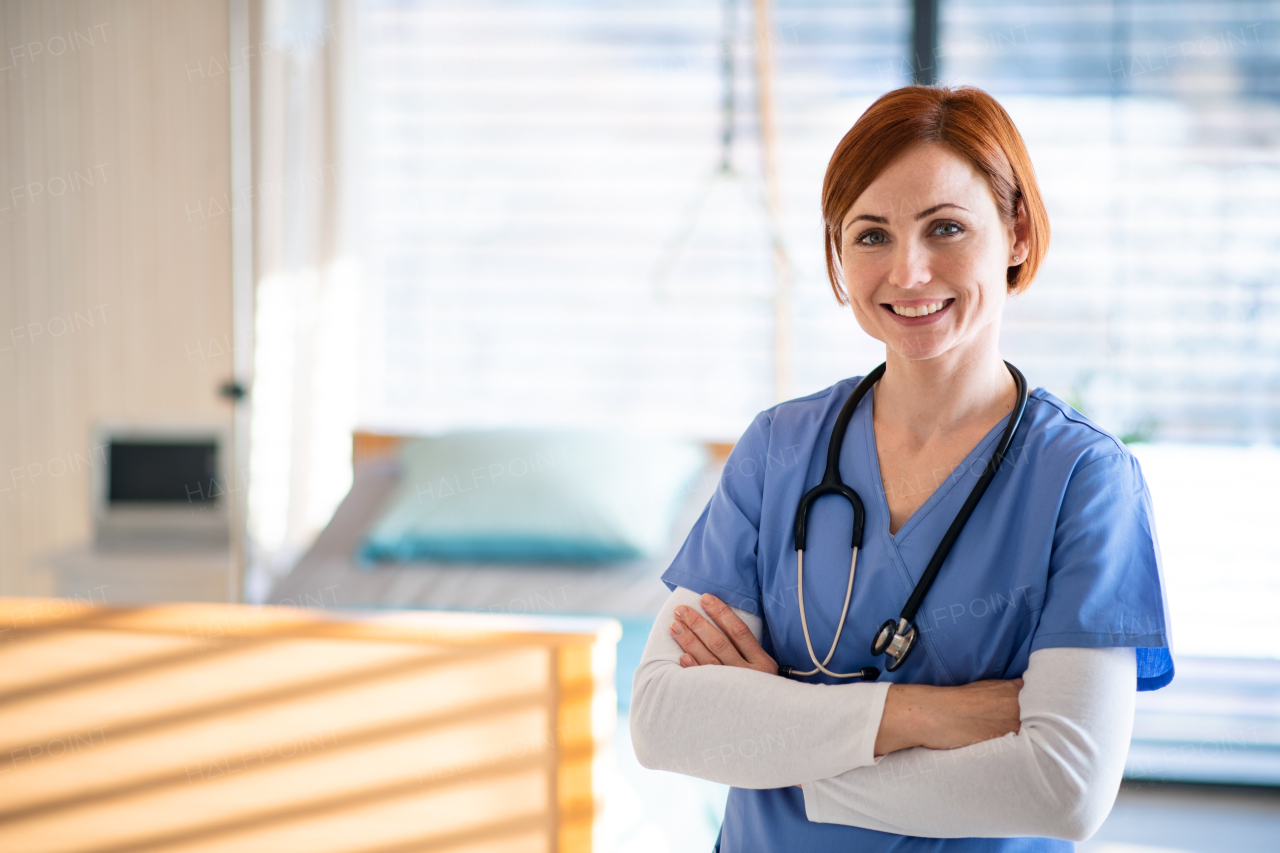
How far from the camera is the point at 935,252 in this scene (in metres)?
1.09

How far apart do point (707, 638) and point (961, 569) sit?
0.95 ft

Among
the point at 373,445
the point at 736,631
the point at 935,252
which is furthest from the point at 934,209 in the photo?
the point at 373,445

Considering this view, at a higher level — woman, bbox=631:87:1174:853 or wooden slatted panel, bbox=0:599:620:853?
woman, bbox=631:87:1174:853

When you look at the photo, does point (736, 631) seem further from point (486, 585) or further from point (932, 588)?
point (486, 585)

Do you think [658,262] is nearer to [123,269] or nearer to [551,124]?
[551,124]

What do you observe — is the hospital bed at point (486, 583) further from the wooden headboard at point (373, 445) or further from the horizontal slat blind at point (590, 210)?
the horizontal slat blind at point (590, 210)

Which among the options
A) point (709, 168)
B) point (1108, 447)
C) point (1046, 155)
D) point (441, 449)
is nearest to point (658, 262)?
point (709, 168)

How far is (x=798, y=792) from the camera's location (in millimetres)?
1103

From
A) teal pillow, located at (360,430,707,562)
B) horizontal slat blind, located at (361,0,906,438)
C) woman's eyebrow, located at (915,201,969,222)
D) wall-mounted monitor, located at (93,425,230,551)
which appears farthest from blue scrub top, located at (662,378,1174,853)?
wall-mounted monitor, located at (93,425,230,551)

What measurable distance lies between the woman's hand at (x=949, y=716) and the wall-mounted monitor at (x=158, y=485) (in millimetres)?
2463

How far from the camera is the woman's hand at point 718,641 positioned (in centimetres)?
113

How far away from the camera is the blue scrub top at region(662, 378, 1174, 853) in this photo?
1.01 metres

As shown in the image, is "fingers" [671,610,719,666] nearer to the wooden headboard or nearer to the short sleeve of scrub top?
the short sleeve of scrub top

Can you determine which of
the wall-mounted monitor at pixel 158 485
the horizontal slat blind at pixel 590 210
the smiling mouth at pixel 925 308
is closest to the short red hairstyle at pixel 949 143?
the smiling mouth at pixel 925 308
